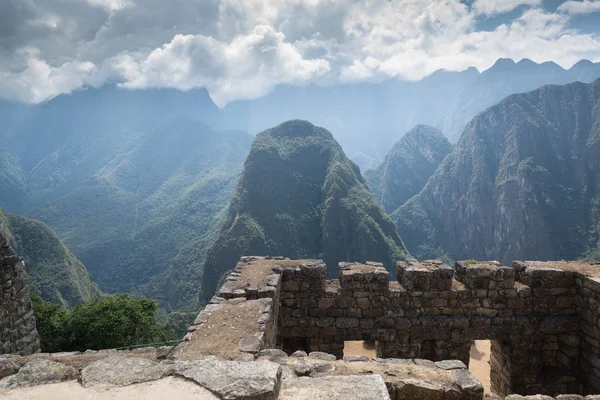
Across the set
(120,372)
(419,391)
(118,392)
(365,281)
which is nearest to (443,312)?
(365,281)

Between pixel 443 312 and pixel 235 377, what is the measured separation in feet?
24.3

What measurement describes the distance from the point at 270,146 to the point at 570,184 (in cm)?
8718

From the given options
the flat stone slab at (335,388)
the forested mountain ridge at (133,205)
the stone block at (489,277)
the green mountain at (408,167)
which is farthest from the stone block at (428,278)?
the green mountain at (408,167)

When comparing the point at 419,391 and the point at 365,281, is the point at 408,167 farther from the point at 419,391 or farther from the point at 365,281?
the point at 419,391

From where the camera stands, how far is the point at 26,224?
2430 inches

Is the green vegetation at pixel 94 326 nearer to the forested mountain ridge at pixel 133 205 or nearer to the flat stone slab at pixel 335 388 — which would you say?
the flat stone slab at pixel 335 388

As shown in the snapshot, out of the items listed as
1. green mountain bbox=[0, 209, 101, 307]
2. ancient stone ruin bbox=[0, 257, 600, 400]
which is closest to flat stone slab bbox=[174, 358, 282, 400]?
ancient stone ruin bbox=[0, 257, 600, 400]

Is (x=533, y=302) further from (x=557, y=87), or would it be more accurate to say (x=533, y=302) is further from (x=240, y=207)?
(x=557, y=87)

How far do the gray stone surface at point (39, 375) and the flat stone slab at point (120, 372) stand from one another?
14cm

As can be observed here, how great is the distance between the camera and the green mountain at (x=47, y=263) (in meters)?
52.3

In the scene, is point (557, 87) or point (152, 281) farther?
point (557, 87)

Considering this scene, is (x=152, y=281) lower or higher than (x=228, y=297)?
lower

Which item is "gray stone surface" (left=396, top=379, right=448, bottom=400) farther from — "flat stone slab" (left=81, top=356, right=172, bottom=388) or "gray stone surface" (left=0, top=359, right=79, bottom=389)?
"gray stone surface" (left=0, top=359, right=79, bottom=389)

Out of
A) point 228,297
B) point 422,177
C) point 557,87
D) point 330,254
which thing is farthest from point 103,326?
point 422,177
